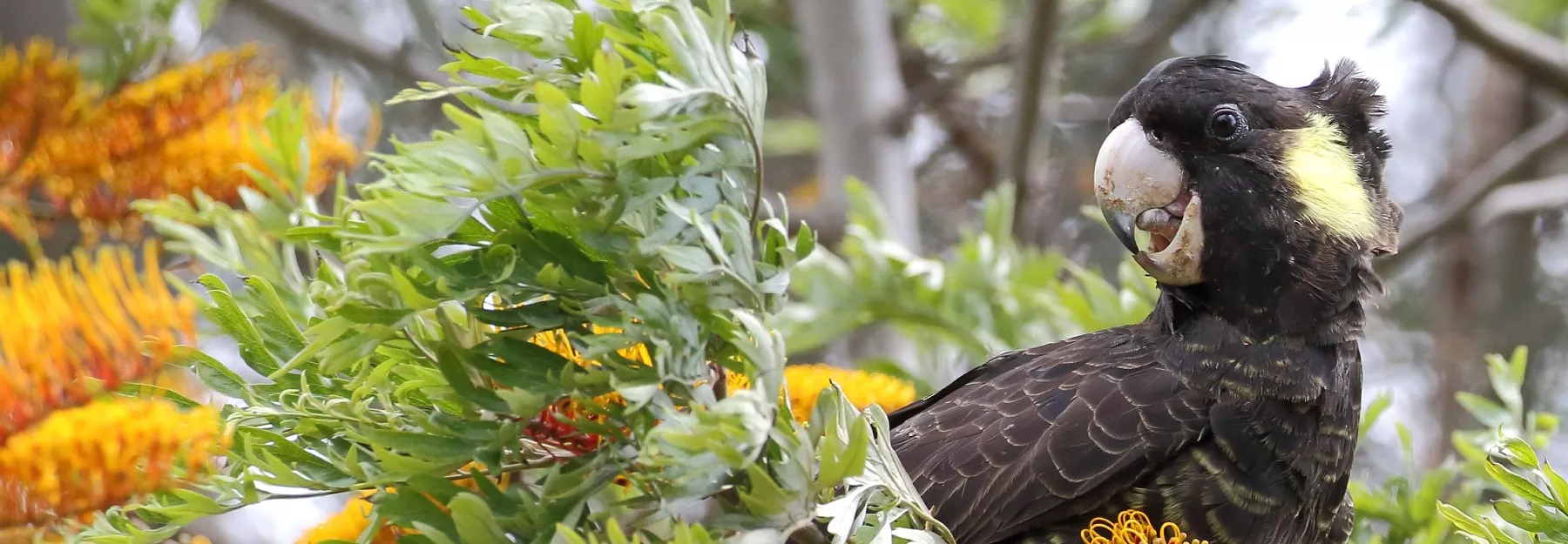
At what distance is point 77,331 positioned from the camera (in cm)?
171

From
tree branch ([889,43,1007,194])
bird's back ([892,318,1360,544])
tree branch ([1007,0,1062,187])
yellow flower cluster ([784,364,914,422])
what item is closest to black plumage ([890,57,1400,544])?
bird's back ([892,318,1360,544])

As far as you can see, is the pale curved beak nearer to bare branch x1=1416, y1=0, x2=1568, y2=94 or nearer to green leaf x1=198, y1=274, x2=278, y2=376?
green leaf x1=198, y1=274, x2=278, y2=376

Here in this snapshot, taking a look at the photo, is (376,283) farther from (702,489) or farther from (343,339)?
(702,489)

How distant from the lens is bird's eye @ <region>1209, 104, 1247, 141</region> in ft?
5.51

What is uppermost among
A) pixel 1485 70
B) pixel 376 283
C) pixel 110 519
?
pixel 376 283

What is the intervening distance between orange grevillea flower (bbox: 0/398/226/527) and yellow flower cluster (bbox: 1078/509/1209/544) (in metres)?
1.05

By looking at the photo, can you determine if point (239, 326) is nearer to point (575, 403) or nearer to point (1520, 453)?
point (575, 403)

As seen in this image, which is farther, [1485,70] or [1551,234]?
[1551,234]

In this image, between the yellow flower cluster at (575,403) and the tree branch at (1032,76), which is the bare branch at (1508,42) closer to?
the tree branch at (1032,76)

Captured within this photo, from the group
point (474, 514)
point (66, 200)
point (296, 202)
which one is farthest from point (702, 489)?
point (66, 200)

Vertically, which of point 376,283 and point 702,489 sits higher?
point 376,283

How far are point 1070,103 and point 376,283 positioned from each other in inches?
146

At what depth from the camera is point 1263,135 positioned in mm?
1692

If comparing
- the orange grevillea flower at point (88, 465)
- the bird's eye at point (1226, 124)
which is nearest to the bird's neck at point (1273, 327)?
the bird's eye at point (1226, 124)
